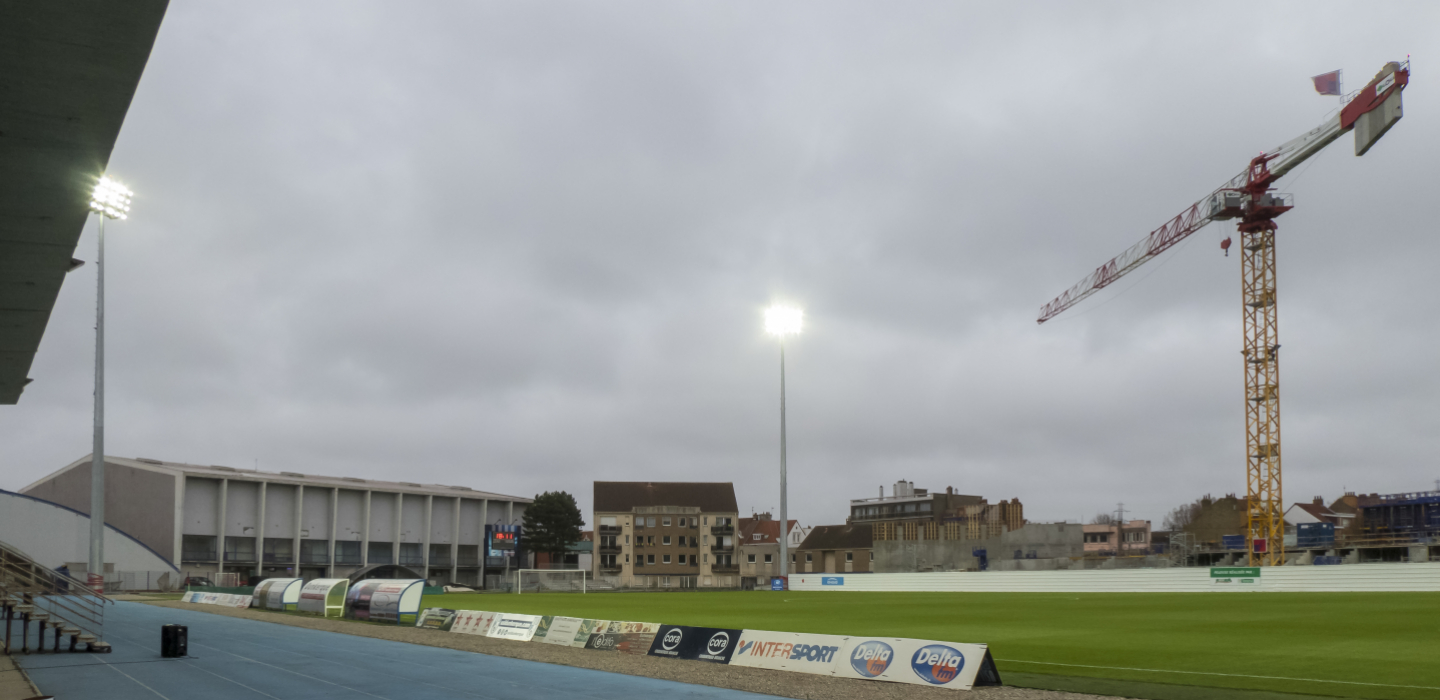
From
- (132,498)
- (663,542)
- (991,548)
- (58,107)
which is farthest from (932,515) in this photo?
(58,107)

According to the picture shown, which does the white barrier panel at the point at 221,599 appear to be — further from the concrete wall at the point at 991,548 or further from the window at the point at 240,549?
the concrete wall at the point at 991,548

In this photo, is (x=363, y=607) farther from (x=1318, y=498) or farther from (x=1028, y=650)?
(x=1318, y=498)

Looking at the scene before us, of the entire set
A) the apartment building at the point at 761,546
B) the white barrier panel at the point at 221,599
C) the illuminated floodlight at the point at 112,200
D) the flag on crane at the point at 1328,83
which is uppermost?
the flag on crane at the point at 1328,83

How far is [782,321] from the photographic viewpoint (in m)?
66.7

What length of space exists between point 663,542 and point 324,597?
264ft

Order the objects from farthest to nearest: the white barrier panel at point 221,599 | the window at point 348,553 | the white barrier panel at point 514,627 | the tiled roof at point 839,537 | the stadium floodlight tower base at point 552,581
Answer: the tiled roof at point 839,537 → the window at point 348,553 → the stadium floodlight tower base at point 552,581 → the white barrier panel at point 221,599 → the white barrier panel at point 514,627

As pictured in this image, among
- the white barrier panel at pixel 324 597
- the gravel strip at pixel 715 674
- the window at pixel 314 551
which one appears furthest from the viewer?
the window at pixel 314 551

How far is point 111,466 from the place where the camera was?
97.4 meters

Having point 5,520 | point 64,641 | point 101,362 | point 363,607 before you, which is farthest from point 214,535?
point 64,641

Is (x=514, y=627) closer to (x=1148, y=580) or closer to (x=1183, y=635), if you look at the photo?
(x=1183, y=635)

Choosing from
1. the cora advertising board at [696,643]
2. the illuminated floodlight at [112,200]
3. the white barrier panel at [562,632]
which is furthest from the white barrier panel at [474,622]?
the illuminated floodlight at [112,200]

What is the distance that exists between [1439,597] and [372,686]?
131 feet

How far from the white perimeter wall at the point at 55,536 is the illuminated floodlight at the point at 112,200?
155 ft

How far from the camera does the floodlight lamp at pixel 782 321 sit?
2618 inches
